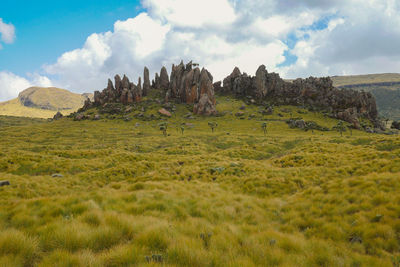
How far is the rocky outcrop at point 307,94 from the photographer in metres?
108

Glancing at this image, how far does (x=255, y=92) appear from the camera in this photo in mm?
135000

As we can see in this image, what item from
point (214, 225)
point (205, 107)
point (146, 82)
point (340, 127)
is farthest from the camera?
point (146, 82)

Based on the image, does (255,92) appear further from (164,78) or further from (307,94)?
(164,78)

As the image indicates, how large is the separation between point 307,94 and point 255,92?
33928mm

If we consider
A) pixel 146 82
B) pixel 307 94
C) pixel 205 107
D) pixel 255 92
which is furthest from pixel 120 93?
pixel 307 94

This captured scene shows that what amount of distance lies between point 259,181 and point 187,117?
91583 millimetres

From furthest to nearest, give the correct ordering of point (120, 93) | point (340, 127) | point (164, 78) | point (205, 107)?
point (164, 78) < point (120, 93) < point (205, 107) < point (340, 127)

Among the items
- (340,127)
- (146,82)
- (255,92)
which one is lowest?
(340,127)

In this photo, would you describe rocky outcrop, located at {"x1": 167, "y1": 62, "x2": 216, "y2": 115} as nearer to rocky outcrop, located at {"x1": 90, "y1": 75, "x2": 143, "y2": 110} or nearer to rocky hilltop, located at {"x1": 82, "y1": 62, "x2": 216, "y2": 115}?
rocky hilltop, located at {"x1": 82, "y1": 62, "x2": 216, "y2": 115}

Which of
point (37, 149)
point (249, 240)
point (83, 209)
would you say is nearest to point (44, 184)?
point (83, 209)

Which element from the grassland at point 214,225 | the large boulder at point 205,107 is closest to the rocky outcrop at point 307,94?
the large boulder at point 205,107

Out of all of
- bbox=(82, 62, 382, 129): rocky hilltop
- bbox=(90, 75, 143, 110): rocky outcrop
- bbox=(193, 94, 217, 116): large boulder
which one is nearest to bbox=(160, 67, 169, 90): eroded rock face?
bbox=(82, 62, 382, 129): rocky hilltop

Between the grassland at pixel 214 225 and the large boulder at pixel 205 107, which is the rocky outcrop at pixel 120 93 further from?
the grassland at pixel 214 225

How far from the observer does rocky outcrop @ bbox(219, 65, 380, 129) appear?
107662mm
